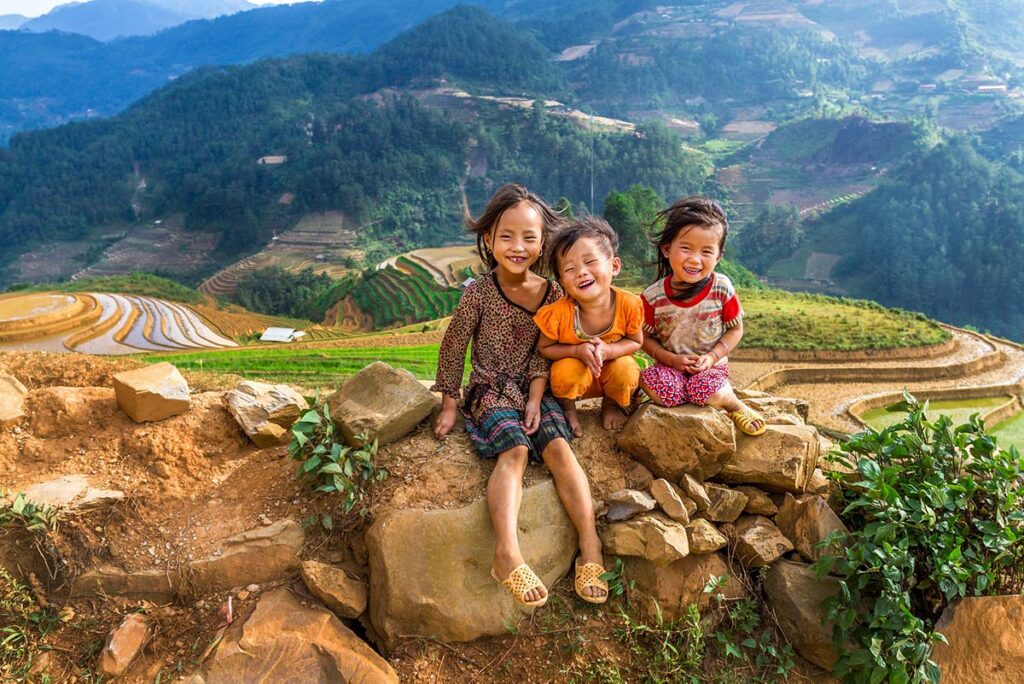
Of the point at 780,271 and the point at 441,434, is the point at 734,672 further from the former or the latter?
the point at 780,271

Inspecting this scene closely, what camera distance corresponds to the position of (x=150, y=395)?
12.5 ft

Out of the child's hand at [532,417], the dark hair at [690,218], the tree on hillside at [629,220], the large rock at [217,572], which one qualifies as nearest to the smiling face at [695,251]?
the dark hair at [690,218]

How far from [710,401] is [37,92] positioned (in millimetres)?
225999

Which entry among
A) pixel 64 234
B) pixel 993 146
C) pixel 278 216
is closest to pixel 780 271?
pixel 993 146

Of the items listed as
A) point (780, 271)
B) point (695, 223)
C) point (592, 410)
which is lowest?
point (780, 271)

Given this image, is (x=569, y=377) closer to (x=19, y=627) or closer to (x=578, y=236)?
(x=578, y=236)

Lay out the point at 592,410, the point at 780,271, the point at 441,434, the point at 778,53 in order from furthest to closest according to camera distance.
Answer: the point at 778,53, the point at 780,271, the point at 592,410, the point at 441,434

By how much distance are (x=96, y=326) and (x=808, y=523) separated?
27.1 meters

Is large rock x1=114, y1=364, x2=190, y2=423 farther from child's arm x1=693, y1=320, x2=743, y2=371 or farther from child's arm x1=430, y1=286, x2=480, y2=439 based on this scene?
child's arm x1=693, y1=320, x2=743, y2=371

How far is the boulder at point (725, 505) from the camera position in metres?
3.50

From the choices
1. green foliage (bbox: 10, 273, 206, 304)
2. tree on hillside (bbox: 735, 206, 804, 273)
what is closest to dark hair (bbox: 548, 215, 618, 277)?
green foliage (bbox: 10, 273, 206, 304)

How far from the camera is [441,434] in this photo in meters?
3.62

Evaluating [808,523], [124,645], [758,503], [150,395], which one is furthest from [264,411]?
[808,523]

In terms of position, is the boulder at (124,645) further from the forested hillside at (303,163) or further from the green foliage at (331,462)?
the forested hillside at (303,163)
